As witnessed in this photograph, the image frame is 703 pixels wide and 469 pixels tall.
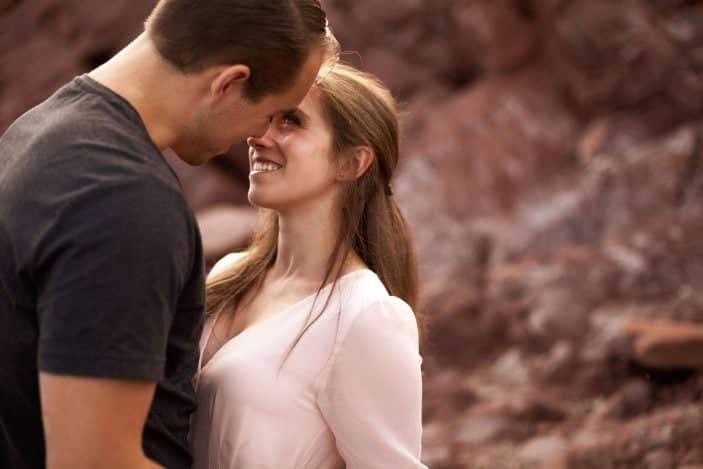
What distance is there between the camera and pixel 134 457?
172cm

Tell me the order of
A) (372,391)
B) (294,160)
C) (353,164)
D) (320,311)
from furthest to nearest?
(353,164) → (294,160) → (320,311) → (372,391)

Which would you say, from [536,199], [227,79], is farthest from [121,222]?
[536,199]

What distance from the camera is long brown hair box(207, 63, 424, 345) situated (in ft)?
8.77

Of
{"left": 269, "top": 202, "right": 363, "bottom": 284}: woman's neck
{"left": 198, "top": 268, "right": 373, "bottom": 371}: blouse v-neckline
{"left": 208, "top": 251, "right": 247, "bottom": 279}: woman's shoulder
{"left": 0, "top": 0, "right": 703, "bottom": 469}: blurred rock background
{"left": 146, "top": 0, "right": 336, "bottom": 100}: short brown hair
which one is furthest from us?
{"left": 0, "top": 0, "right": 703, "bottom": 469}: blurred rock background

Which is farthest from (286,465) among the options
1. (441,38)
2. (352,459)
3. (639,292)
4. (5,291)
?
(441,38)

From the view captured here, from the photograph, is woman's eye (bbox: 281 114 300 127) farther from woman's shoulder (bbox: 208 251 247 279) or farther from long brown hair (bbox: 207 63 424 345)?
woman's shoulder (bbox: 208 251 247 279)

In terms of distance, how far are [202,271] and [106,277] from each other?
0.27 m

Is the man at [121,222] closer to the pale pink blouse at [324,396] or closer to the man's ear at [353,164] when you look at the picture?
the pale pink blouse at [324,396]

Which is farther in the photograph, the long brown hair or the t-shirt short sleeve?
the long brown hair

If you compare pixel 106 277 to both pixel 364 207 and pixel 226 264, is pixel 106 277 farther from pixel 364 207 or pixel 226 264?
pixel 226 264

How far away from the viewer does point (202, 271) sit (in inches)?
72.1

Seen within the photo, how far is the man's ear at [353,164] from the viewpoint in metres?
→ 2.68

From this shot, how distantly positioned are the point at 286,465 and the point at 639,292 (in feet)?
19.3

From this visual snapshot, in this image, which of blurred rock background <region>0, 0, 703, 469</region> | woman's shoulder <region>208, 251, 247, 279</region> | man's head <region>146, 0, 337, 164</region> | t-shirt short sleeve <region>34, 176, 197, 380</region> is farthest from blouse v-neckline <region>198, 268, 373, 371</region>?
blurred rock background <region>0, 0, 703, 469</region>
